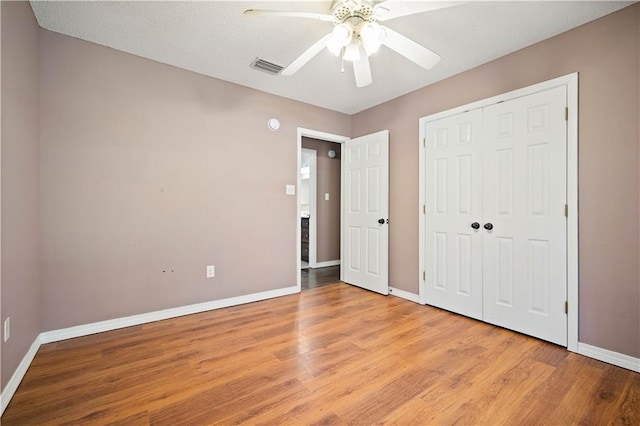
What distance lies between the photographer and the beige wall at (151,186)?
2.34m

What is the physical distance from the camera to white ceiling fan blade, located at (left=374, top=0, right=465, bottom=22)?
153 centimetres

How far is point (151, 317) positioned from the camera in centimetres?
271

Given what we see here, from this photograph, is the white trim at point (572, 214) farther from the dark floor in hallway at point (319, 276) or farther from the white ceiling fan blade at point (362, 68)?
the dark floor in hallway at point (319, 276)

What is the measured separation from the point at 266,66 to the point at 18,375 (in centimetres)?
293

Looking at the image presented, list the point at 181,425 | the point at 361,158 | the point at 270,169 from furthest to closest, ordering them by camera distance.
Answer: the point at 361,158, the point at 270,169, the point at 181,425

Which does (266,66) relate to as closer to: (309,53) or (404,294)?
(309,53)

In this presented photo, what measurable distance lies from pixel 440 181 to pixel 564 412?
209cm

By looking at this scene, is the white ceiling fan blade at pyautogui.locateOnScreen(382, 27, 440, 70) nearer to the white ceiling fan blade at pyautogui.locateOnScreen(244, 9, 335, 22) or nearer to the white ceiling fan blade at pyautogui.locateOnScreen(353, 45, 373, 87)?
the white ceiling fan blade at pyautogui.locateOnScreen(353, 45, 373, 87)

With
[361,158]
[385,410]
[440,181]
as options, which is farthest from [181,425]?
[361,158]

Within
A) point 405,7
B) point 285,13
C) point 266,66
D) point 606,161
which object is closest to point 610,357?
point 606,161

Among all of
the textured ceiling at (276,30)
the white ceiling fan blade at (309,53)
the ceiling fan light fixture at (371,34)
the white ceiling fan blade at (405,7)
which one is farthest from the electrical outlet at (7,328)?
the white ceiling fan blade at (405,7)

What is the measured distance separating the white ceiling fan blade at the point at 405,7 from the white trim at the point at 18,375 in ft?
9.53

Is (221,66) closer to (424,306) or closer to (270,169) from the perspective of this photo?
(270,169)

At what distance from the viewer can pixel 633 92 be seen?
1946mm
